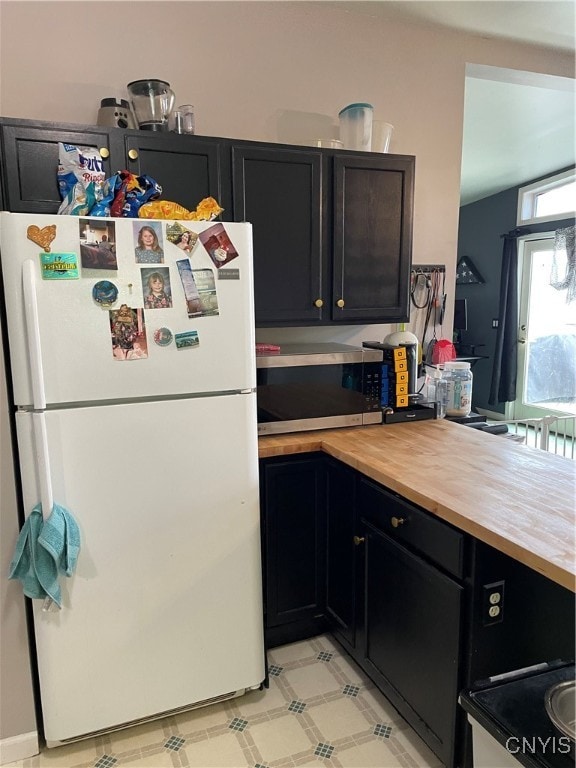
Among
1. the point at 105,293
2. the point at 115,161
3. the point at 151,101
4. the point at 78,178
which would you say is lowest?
the point at 105,293

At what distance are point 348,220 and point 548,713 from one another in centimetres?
191

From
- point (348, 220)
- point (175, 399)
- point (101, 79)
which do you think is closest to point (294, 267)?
point (348, 220)

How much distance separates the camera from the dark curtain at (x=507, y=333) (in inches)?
221

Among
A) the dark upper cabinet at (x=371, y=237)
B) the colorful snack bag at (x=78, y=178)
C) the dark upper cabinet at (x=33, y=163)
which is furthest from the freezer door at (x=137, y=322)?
the dark upper cabinet at (x=371, y=237)

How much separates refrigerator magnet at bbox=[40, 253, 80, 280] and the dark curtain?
5.06 metres

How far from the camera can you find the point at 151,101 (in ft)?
6.96

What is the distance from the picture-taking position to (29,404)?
1557 mm

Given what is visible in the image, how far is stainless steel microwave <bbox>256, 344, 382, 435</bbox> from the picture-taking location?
2.17m

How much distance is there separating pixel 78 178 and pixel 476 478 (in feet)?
5.34

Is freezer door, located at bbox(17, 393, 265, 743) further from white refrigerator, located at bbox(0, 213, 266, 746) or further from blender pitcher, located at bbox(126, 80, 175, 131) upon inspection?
blender pitcher, located at bbox(126, 80, 175, 131)

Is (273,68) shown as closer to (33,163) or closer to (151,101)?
(151,101)

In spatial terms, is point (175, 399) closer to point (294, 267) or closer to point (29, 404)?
point (29, 404)

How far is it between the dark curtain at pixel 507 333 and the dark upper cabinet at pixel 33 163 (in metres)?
4.80

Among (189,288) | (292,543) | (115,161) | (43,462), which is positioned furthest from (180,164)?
(292,543)
